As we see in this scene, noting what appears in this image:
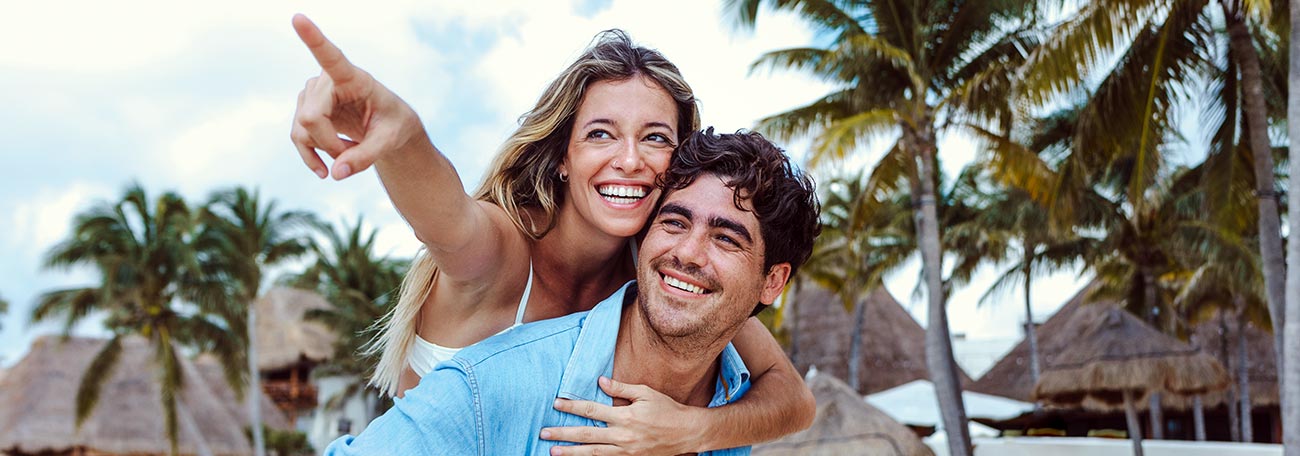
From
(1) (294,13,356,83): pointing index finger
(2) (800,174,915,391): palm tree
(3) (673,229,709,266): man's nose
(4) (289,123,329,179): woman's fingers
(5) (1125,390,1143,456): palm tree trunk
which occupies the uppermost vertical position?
(2) (800,174,915,391): palm tree

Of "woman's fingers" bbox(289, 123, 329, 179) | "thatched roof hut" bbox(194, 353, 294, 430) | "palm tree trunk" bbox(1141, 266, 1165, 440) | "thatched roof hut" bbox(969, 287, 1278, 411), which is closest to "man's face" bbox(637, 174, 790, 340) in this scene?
"woman's fingers" bbox(289, 123, 329, 179)

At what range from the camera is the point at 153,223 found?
28.7 meters

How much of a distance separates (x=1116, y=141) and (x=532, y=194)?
35.7 feet

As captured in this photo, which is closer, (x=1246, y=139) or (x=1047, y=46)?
(x=1047, y=46)

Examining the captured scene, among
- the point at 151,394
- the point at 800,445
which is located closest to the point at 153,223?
the point at 151,394

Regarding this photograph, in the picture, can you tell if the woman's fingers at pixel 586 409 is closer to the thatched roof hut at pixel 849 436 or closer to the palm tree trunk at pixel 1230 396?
the thatched roof hut at pixel 849 436

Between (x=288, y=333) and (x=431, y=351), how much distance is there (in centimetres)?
3994

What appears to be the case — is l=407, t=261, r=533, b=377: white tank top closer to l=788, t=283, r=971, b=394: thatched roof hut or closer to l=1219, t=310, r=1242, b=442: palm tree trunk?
l=1219, t=310, r=1242, b=442: palm tree trunk

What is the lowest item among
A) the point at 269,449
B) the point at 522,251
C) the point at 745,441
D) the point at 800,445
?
the point at 269,449

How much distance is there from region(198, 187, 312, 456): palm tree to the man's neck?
2808cm

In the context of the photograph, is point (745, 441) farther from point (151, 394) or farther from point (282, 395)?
point (282, 395)

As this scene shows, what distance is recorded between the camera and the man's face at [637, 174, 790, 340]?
2.28 meters

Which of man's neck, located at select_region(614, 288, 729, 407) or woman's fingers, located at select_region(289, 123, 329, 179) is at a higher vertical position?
woman's fingers, located at select_region(289, 123, 329, 179)

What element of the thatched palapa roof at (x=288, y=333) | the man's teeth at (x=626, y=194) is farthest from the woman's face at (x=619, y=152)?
the thatched palapa roof at (x=288, y=333)
